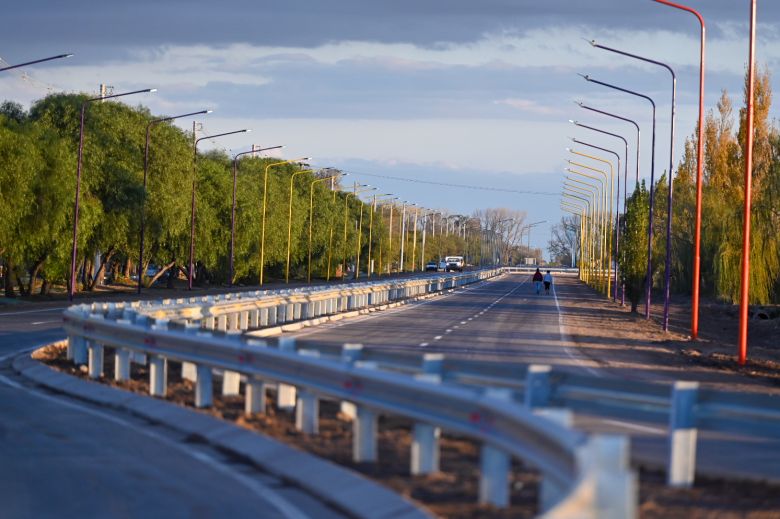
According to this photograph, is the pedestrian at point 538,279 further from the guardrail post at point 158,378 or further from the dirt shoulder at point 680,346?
the guardrail post at point 158,378

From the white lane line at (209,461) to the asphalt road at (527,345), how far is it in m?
3.65

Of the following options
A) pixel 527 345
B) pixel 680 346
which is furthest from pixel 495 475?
pixel 680 346

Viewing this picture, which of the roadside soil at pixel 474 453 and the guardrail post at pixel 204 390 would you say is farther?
the guardrail post at pixel 204 390

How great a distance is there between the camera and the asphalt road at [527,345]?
1379 centimetres

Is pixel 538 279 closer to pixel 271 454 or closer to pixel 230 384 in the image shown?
pixel 230 384

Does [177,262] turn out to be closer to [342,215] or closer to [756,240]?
[756,240]

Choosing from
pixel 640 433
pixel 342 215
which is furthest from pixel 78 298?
pixel 342 215

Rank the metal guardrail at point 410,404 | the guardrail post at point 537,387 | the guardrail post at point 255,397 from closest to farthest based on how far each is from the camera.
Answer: the metal guardrail at point 410,404, the guardrail post at point 537,387, the guardrail post at point 255,397

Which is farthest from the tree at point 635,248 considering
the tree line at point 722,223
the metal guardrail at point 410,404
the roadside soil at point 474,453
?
the metal guardrail at point 410,404

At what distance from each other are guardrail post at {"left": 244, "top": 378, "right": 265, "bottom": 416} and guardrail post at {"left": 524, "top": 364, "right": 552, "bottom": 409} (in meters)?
4.37

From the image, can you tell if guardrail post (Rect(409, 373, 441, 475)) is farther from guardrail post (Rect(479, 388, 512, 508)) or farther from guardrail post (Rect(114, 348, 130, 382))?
guardrail post (Rect(114, 348, 130, 382))

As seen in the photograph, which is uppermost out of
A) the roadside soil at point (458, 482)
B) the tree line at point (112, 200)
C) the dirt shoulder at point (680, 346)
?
the tree line at point (112, 200)

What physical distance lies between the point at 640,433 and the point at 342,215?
422 feet

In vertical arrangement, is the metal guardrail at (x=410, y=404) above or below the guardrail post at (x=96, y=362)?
above
